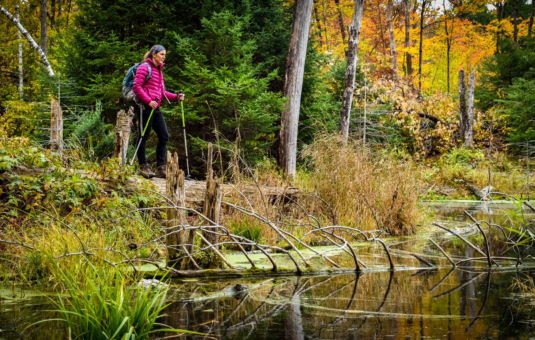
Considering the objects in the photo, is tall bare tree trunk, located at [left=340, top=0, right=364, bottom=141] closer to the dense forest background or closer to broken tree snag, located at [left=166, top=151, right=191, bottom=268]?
the dense forest background

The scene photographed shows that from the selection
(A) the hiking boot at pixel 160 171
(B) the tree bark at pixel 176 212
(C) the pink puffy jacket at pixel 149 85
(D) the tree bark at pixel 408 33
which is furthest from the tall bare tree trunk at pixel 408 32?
(B) the tree bark at pixel 176 212

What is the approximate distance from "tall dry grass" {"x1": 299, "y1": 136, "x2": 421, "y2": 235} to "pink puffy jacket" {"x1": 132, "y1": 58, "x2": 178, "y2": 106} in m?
2.29

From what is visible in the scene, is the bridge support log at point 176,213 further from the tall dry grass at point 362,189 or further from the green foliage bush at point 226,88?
the green foliage bush at point 226,88

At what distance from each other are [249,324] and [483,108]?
19.3m

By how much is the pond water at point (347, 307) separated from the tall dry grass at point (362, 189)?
2.31 meters

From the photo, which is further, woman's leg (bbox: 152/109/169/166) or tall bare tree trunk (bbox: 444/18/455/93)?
tall bare tree trunk (bbox: 444/18/455/93)

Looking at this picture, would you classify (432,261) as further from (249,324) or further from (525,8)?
(525,8)

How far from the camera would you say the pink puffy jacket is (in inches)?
290

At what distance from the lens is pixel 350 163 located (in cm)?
751

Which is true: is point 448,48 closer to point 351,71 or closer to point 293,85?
point 351,71

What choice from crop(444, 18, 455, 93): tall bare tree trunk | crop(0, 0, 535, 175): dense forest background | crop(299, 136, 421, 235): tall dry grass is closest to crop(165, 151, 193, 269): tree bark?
crop(0, 0, 535, 175): dense forest background

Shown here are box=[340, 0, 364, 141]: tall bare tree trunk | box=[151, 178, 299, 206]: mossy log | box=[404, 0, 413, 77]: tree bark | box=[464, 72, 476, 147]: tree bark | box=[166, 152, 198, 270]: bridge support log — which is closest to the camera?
box=[166, 152, 198, 270]: bridge support log

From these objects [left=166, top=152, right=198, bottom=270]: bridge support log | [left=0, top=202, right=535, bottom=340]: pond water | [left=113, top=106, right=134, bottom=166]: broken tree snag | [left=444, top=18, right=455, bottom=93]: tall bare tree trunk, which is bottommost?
[left=0, top=202, right=535, bottom=340]: pond water

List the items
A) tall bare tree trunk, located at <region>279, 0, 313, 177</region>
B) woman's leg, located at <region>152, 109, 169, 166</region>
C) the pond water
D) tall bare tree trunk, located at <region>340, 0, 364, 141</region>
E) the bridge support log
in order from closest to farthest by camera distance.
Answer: the pond water < the bridge support log < woman's leg, located at <region>152, 109, 169, 166</region> < tall bare tree trunk, located at <region>279, 0, 313, 177</region> < tall bare tree trunk, located at <region>340, 0, 364, 141</region>
